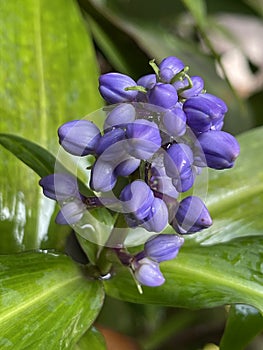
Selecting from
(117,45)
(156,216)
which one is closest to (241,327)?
(156,216)

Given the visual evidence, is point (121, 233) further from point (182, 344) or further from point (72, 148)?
point (182, 344)

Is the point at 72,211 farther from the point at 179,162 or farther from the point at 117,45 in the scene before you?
the point at 117,45

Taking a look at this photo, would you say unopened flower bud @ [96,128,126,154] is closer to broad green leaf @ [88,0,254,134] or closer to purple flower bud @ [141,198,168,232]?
purple flower bud @ [141,198,168,232]

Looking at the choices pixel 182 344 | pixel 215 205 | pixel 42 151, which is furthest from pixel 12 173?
pixel 182 344

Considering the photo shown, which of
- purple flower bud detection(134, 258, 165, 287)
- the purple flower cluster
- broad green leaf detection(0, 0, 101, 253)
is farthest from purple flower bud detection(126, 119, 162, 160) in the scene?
A: broad green leaf detection(0, 0, 101, 253)

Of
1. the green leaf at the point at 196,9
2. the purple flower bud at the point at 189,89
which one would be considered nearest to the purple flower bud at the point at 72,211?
the purple flower bud at the point at 189,89

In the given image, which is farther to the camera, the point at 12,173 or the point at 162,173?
the point at 12,173

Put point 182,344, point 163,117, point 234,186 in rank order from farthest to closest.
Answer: point 182,344
point 234,186
point 163,117
